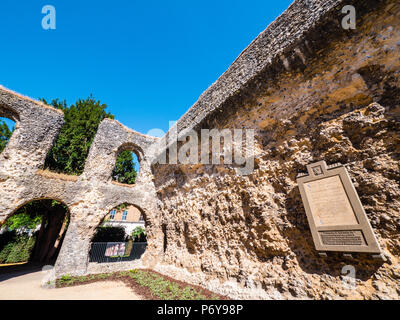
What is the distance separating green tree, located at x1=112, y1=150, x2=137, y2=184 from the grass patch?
808 cm

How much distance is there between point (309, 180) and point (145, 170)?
29.6 feet

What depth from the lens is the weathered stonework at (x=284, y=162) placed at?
3.04 m

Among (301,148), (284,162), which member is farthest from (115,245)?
Result: (301,148)

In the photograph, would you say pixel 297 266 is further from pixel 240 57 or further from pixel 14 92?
pixel 14 92

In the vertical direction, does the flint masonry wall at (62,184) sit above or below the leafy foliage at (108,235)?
above

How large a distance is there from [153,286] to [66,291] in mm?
2658

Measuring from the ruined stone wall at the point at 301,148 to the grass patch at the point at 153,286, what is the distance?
44cm

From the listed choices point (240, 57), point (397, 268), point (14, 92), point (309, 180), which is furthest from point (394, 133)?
point (14, 92)

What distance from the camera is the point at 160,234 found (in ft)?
30.2

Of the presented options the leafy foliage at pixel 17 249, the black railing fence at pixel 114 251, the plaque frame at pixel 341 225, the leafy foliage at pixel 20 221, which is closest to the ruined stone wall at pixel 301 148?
the plaque frame at pixel 341 225

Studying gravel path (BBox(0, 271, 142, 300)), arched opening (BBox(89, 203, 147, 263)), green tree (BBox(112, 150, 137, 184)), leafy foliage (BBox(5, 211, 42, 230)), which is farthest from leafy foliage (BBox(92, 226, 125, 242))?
gravel path (BBox(0, 271, 142, 300))

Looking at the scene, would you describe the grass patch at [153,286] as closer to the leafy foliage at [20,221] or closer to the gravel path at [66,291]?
the gravel path at [66,291]

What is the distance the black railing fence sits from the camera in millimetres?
9844

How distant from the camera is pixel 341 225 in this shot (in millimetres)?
2943
